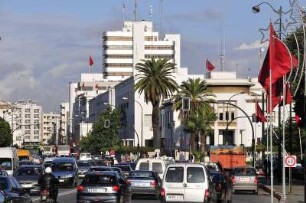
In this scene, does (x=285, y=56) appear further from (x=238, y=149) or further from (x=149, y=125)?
(x=149, y=125)

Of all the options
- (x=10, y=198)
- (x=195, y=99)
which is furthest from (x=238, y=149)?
(x=10, y=198)

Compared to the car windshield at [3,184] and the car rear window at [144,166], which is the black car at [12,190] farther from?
the car rear window at [144,166]

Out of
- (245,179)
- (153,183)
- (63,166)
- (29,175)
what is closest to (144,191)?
(153,183)

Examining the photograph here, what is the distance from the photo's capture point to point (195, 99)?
106688 mm

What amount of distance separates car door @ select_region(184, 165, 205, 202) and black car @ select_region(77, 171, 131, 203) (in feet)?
11.1

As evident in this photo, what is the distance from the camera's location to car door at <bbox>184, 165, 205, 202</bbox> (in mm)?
27234

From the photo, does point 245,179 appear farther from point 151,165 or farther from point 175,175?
point 175,175

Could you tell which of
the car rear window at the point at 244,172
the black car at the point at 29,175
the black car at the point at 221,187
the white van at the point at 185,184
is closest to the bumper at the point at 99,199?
the white van at the point at 185,184

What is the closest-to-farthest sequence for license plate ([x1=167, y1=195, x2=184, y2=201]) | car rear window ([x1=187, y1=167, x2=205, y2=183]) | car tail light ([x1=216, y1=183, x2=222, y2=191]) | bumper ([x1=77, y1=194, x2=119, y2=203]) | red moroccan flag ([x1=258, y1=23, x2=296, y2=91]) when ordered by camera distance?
license plate ([x1=167, y1=195, x2=184, y2=201]) < car rear window ([x1=187, y1=167, x2=205, y2=183]) < bumper ([x1=77, y1=194, x2=119, y2=203]) < red moroccan flag ([x1=258, y1=23, x2=296, y2=91]) < car tail light ([x1=216, y1=183, x2=222, y2=191])

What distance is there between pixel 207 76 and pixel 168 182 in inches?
5015

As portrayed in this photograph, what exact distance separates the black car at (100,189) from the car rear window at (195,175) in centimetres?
340

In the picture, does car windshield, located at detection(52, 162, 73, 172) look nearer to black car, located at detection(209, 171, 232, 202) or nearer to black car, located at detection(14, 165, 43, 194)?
black car, located at detection(14, 165, 43, 194)

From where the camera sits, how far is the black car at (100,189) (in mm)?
29469

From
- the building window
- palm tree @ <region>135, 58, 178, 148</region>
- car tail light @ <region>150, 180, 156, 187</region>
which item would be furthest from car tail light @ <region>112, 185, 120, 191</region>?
the building window
